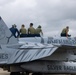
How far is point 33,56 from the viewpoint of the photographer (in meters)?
15.7

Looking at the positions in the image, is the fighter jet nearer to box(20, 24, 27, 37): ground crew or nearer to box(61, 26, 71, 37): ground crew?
box(20, 24, 27, 37): ground crew

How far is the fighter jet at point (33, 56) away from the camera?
15680 millimetres

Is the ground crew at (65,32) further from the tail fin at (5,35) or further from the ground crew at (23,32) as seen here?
the tail fin at (5,35)

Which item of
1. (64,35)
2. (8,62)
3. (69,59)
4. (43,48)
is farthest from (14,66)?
(64,35)

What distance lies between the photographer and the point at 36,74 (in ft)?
55.1

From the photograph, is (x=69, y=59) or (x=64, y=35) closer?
(x=69, y=59)

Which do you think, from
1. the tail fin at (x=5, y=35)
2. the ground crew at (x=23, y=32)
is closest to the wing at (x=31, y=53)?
the tail fin at (x=5, y=35)

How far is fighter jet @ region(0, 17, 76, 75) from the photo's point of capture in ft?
51.4

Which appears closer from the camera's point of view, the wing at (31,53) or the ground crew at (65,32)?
the wing at (31,53)

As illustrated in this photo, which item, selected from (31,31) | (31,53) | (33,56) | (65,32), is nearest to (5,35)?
(31,53)

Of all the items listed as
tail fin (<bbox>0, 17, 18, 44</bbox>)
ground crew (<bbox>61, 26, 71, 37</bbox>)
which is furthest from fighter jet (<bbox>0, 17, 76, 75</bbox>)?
ground crew (<bbox>61, 26, 71, 37</bbox>)

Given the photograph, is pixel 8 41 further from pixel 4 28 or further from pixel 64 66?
pixel 64 66

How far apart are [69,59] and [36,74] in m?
2.07

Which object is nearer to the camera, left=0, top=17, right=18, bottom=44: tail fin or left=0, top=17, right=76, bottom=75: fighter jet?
left=0, top=17, right=76, bottom=75: fighter jet
